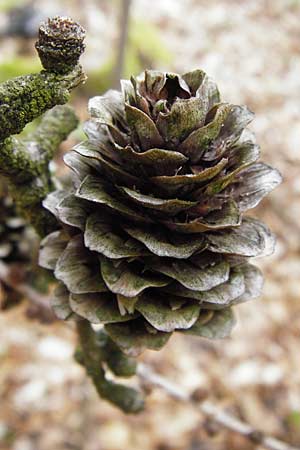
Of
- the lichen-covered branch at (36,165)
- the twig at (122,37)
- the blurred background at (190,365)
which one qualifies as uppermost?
the twig at (122,37)

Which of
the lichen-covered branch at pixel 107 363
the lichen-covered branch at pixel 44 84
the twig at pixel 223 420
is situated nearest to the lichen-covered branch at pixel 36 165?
the lichen-covered branch at pixel 44 84

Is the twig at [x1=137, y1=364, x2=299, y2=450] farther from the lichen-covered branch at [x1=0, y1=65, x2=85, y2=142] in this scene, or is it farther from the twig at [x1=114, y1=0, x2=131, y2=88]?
the twig at [x1=114, y1=0, x2=131, y2=88]

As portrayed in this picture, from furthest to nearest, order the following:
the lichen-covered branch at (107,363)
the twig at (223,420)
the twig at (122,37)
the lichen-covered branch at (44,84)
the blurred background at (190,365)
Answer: the twig at (122,37), the blurred background at (190,365), the twig at (223,420), the lichen-covered branch at (107,363), the lichen-covered branch at (44,84)

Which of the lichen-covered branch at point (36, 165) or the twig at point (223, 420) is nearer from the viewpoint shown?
the lichen-covered branch at point (36, 165)

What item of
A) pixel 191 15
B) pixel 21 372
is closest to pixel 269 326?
pixel 21 372

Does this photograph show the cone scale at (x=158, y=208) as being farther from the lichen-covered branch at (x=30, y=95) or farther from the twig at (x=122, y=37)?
the twig at (x=122, y=37)

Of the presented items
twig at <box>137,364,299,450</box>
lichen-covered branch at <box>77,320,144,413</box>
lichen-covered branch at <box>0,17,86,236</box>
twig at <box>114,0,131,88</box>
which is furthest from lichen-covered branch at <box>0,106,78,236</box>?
twig at <box>114,0,131,88</box>

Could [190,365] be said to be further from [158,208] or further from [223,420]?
[158,208]

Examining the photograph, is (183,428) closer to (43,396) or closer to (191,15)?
(43,396)

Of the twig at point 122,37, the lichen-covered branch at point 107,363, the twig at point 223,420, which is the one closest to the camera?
the lichen-covered branch at point 107,363
